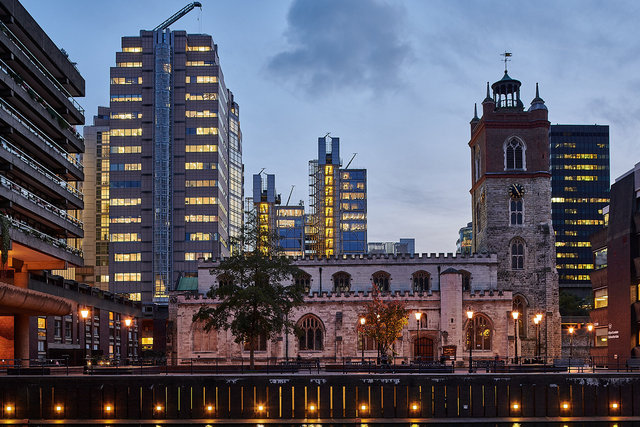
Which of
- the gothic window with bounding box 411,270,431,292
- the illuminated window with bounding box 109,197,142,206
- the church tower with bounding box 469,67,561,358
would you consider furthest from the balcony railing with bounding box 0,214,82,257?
the illuminated window with bounding box 109,197,142,206

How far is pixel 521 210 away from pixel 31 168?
5042 cm

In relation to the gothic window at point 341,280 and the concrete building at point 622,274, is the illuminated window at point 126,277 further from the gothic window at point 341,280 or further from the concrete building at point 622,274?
the concrete building at point 622,274

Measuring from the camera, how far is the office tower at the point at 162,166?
503 feet

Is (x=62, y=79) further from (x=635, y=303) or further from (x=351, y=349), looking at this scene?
(x=635, y=303)

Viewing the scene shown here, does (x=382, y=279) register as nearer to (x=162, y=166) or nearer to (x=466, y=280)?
(x=466, y=280)

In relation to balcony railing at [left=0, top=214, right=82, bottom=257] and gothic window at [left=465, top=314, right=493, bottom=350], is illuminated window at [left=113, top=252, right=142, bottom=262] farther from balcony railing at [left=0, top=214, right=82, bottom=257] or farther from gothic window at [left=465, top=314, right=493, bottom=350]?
gothic window at [left=465, top=314, right=493, bottom=350]

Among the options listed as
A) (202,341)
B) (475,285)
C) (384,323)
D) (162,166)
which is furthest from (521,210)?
(162,166)

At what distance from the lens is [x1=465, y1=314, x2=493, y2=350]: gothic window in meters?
75.1

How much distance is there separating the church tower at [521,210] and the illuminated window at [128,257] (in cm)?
8566

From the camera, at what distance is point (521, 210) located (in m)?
83.8

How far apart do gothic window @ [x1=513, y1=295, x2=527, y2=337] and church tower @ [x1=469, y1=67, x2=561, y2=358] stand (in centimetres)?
10

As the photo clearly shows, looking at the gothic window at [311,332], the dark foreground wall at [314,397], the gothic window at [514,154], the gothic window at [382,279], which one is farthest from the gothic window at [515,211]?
the dark foreground wall at [314,397]

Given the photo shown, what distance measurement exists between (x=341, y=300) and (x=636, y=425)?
36472mm

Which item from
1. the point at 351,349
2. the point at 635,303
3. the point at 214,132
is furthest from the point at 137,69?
the point at 635,303
